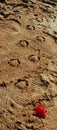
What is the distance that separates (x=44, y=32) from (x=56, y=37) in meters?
0.18

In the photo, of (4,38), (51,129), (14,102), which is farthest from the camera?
(4,38)

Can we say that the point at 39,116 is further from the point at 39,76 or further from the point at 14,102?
the point at 39,76

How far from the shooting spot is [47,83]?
3.12 meters

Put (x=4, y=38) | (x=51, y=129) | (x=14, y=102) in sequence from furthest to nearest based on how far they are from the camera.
→ 1. (x=4, y=38)
2. (x=14, y=102)
3. (x=51, y=129)

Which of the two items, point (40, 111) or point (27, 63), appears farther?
point (27, 63)

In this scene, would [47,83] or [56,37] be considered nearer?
[47,83]

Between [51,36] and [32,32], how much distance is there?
0.79 feet

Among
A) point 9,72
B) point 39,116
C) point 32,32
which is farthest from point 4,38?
point 39,116

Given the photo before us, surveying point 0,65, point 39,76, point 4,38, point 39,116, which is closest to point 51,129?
point 39,116

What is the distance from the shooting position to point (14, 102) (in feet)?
9.40

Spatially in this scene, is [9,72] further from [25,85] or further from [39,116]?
[39,116]

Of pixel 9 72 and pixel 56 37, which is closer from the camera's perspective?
pixel 9 72

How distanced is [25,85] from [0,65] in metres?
0.37

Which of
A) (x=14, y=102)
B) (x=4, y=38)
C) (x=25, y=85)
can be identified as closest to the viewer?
(x=14, y=102)
